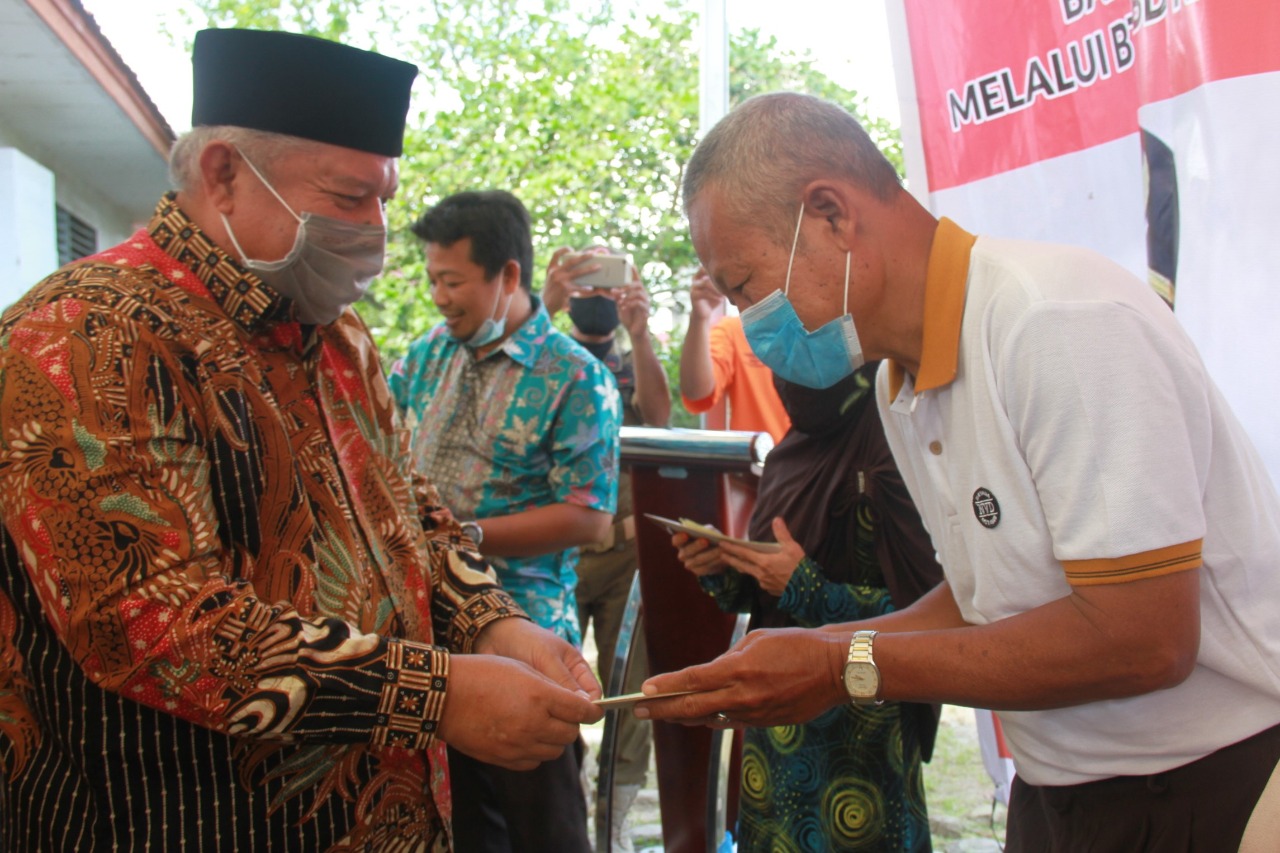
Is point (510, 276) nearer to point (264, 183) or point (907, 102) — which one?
point (907, 102)

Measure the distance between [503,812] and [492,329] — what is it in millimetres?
1711

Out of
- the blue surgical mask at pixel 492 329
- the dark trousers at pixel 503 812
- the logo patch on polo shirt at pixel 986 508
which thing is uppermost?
the blue surgical mask at pixel 492 329

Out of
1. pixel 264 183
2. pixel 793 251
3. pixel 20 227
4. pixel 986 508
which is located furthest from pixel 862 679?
pixel 20 227

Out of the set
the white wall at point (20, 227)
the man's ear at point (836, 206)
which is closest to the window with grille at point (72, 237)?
the white wall at point (20, 227)

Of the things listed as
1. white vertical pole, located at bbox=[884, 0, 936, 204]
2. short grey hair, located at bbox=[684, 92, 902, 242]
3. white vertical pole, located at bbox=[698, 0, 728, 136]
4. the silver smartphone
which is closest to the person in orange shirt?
the silver smartphone

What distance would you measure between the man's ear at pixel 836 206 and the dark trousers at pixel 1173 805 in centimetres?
90

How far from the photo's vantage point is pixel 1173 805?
4.98 feet

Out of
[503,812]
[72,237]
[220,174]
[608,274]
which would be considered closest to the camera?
[220,174]

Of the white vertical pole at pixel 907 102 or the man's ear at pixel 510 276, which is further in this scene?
the man's ear at pixel 510 276

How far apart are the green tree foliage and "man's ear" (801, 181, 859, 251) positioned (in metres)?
8.83

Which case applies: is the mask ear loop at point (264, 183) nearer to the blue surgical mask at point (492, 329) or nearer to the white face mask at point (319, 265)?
the white face mask at point (319, 265)

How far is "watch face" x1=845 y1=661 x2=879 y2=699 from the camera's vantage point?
158 cm

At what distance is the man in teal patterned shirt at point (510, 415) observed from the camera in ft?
10.6

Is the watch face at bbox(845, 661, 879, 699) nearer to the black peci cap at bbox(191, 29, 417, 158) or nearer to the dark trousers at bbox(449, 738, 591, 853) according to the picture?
the dark trousers at bbox(449, 738, 591, 853)
